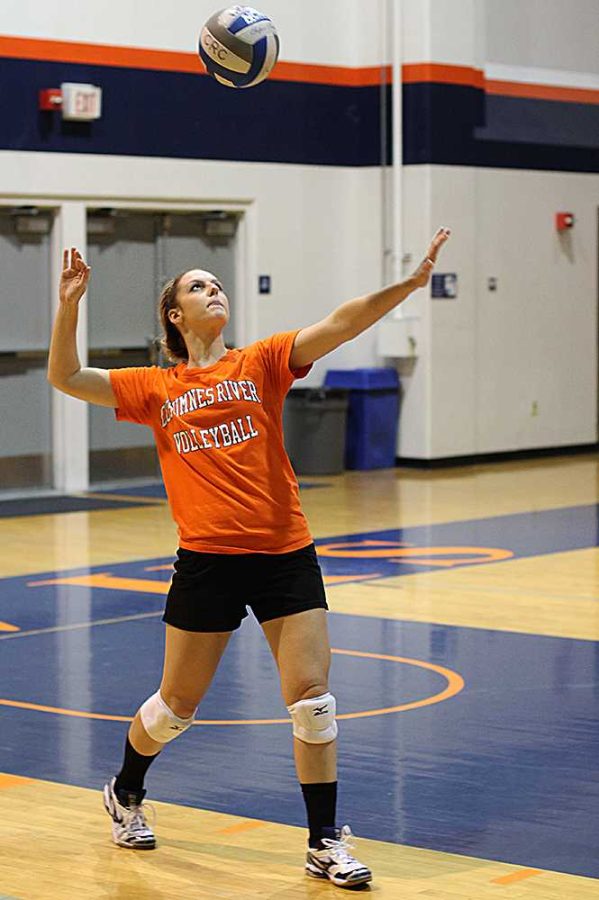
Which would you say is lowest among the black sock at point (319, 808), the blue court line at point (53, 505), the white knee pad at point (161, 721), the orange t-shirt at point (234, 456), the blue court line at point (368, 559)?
the blue court line at point (53, 505)

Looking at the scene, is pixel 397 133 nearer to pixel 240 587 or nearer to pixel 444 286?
pixel 444 286

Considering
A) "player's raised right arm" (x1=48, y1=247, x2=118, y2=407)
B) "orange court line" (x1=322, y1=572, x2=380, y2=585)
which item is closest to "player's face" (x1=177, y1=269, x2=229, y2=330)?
"player's raised right arm" (x1=48, y1=247, x2=118, y2=407)

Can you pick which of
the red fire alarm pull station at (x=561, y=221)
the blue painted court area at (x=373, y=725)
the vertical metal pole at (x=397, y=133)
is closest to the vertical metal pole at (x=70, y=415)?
the vertical metal pole at (x=397, y=133)

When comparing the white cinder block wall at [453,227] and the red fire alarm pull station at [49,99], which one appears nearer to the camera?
the red fire alarm pull station at [49,99]

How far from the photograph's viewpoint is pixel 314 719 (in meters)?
5.30

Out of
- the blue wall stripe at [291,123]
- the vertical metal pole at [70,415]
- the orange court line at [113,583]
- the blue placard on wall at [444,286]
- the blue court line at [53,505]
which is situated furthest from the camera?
the blue placard on wall at [444,286]

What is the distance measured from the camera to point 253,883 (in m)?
5.30

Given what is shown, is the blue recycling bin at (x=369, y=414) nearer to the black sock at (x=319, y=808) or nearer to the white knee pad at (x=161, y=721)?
the white knee pad at (x=161, y=721)

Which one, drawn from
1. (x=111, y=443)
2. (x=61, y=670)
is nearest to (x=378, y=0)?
(x=111, y=443)

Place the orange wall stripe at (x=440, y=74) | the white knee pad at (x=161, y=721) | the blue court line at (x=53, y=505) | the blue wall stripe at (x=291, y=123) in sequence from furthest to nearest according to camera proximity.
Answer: the orange wall stripe at (x=440, y=74) < the blue wall stripe at (x=291, y=123) < the blue court line at (x=53, y=505) < the white knee pad at (x=161, y=721)

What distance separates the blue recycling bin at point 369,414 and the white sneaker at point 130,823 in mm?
13322

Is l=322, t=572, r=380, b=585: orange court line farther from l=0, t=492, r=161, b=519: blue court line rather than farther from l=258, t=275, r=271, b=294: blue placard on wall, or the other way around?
l=258, t=275, r=271, b=294: blue placard on wall

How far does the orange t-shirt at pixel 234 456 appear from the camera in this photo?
17.9ft

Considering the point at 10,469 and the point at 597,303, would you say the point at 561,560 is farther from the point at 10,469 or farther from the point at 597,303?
the point at 597,303
